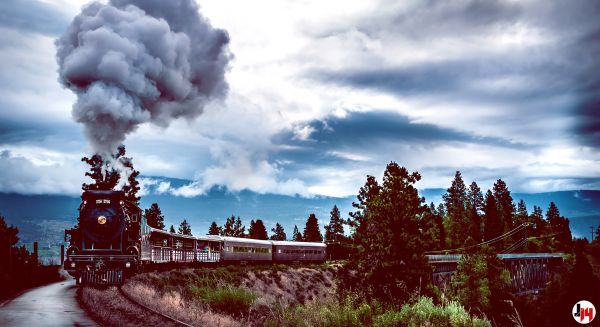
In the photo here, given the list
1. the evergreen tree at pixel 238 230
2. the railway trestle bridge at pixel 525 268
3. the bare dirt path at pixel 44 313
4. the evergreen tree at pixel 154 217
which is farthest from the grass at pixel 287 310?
the evergreen tree at pixel 238 230

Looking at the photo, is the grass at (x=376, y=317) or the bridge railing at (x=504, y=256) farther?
the bridge railing at (x=504, y=256)

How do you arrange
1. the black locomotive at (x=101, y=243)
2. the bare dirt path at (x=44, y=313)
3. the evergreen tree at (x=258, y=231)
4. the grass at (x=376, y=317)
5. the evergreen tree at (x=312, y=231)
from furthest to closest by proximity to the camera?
the evergreen tree at (x=258, y=231) < the evergreen tree at (x=312, y=231) < the black locomotive at (x=101, y=243) < the bare dirt path at (x=44, y=313) < the grass at (x=376, y=317)

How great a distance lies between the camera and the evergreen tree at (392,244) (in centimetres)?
2559

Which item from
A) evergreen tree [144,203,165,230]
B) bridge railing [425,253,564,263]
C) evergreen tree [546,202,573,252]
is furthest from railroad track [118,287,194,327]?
evergreen tree [546,202,573,252]

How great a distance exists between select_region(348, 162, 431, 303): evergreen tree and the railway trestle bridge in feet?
135

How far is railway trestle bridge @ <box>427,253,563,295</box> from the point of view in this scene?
226 feet

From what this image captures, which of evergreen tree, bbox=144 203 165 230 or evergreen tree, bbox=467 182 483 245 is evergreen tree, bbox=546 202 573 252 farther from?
evergreen tree, bbox=144 203 165 230

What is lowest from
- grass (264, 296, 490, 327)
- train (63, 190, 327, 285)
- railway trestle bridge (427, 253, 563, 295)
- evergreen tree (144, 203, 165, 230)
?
railway trestle bridge (427, 253, 563, 295)

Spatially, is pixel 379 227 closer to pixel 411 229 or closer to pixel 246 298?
pixel 411 229

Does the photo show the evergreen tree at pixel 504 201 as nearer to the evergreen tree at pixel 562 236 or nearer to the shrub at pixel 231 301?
the evergreen tree at pixel 562 236

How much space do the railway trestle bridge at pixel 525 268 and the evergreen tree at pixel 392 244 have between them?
41.2m

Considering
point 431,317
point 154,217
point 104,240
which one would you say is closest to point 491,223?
point 154,217

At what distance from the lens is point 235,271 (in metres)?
47.5

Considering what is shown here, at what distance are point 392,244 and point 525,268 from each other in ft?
223
